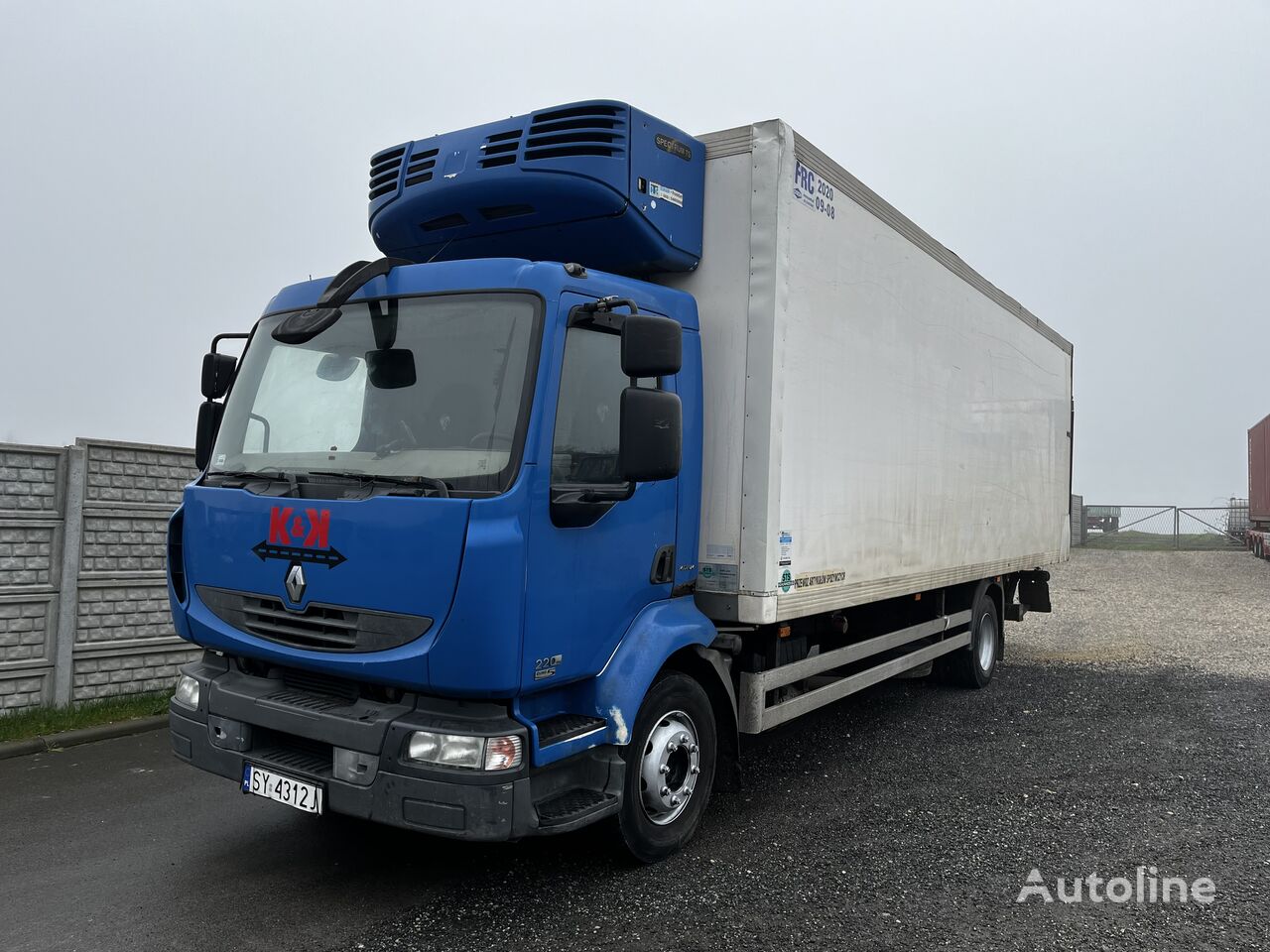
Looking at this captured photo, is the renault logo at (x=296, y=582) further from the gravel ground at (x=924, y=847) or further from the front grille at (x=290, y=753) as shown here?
the gravel ground at (x=924, y=847)

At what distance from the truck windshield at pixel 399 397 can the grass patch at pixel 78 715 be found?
3113 millimetres

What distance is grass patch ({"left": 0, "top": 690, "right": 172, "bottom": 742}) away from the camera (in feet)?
19.6

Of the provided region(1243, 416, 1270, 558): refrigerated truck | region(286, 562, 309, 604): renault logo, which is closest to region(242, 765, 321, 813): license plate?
region(286, 562, 309, 604): renault logo

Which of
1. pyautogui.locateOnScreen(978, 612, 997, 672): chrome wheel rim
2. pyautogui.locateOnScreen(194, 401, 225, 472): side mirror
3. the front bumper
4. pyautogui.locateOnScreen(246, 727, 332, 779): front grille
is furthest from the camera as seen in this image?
pyautogui.locateOnScreen(978, 612, 997, 672): chrome wheel rim

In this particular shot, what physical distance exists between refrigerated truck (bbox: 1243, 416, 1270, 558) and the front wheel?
1067 inches

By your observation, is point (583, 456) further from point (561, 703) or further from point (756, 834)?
point (756, 834)

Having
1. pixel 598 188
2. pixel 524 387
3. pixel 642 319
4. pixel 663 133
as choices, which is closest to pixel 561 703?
pixel 524 387

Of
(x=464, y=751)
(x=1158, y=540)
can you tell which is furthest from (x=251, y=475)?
(x=1158, y=540)

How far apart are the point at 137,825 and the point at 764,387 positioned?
3833 millimetres

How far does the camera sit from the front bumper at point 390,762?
11.0ft

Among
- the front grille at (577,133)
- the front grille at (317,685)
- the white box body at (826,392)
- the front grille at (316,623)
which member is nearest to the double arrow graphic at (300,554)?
the front grille at (316,623)

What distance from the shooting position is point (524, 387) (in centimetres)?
357

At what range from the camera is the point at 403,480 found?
11.7ft

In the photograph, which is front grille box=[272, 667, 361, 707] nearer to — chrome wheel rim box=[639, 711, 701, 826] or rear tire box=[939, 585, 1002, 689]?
chrome wheel rim box=[639, 711, 701, 826]
